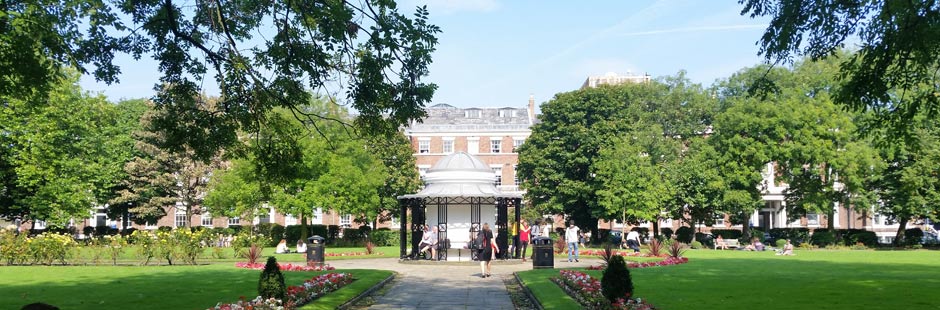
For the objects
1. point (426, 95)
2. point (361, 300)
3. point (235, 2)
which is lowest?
point (361, 300)

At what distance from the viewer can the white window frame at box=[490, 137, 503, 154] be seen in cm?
7838

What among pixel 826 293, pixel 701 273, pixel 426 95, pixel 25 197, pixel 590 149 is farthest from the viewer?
pixel 590 149

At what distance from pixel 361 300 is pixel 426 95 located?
560 centimetres

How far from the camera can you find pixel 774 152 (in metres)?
51.5

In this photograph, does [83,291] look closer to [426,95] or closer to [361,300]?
[361,300]

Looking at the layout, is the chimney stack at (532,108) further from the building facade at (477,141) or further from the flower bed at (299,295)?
the flower bed at (299,295)

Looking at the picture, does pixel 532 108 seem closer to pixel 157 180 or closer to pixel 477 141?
pixel 477 141

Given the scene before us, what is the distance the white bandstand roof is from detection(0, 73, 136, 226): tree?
76.0 feet

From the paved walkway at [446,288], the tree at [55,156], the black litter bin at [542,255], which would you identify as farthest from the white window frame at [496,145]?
the black litter bin at [542,255]

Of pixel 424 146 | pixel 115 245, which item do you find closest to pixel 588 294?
pixel 115 245

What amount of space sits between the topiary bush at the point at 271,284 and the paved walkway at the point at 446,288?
221 centimetres

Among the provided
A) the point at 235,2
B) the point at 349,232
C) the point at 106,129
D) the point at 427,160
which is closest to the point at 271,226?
the point at 349,232

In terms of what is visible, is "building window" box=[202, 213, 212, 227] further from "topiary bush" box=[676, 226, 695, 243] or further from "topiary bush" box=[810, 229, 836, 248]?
"topiary bush" box=[810, 229, 836, 248]

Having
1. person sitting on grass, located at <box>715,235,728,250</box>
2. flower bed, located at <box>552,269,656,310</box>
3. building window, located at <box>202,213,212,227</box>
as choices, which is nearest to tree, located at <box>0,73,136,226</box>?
building window, located at <box>202,213,212,227</box>
